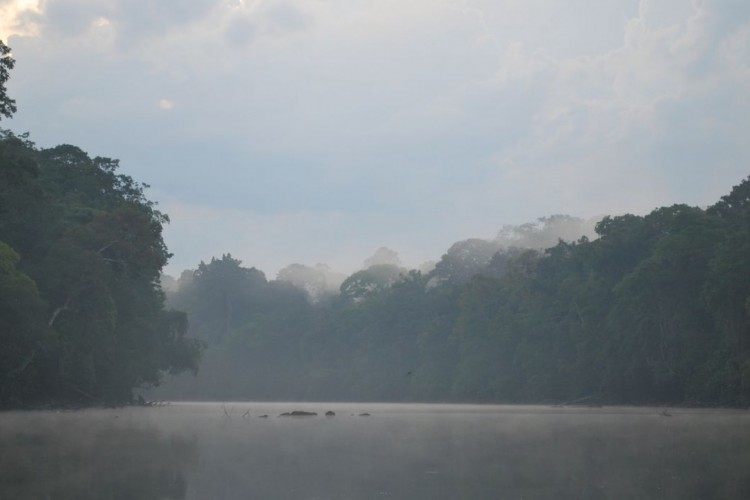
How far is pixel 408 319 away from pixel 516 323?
21.7 metres

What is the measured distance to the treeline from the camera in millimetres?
47594

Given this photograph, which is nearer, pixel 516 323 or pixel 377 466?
pixel 377 466

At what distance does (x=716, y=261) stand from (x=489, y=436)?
92.7 ft

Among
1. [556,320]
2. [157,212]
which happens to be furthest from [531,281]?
[157,212]

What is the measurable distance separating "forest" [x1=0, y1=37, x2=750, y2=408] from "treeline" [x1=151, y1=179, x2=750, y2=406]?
0.15 m

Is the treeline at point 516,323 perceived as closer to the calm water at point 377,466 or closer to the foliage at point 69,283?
the calm water at point 377,466

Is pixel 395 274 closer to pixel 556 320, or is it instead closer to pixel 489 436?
pixel 556 320

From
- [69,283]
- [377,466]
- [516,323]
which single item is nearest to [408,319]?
[516,323]

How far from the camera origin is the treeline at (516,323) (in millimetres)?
47594

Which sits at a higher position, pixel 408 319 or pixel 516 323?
pixel 408 319

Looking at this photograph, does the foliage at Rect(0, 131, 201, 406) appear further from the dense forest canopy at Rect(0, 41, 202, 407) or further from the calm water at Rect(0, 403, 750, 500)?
the calm water at Rect(0, 403, 750, 500)

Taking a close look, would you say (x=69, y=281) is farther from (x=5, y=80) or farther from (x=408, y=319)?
(x=408, y=319)

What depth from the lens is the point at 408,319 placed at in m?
90.2

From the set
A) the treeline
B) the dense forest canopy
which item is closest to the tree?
the dense forest canopy
